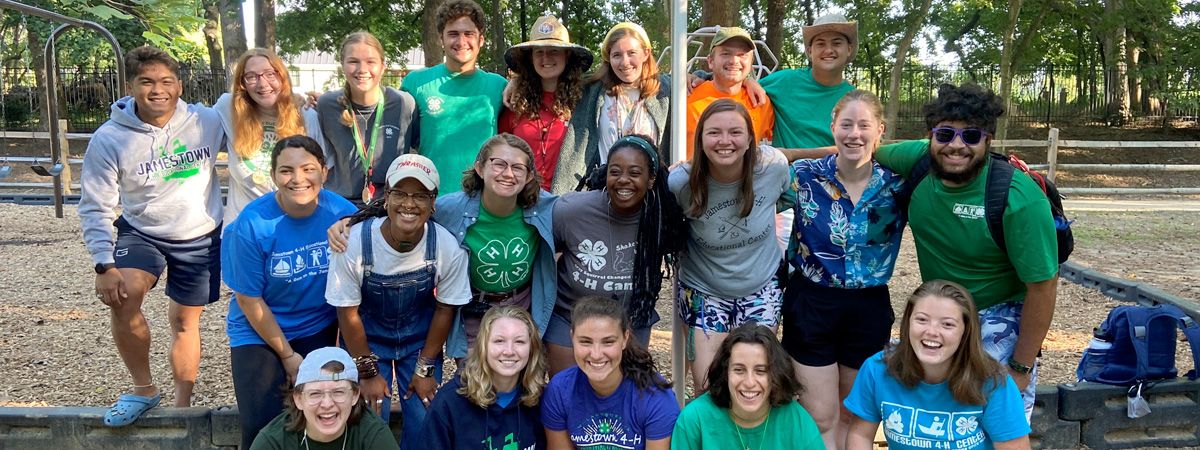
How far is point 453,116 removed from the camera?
4.66 m

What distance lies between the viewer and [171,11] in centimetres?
517

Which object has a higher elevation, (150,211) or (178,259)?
(150,211)

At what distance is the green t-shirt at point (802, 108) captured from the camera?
15.1ft

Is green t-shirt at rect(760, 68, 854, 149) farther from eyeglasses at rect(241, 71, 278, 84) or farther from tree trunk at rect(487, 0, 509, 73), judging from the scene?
tree trunk at rect(487, 0, 509, 73)

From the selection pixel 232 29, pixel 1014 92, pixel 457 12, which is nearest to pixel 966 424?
pixel 457 12

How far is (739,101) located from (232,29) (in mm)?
13168

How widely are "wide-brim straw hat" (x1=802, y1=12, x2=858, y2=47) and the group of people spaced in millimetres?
11

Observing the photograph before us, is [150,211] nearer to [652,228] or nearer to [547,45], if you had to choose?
[547,45]

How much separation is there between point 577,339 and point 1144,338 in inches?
121

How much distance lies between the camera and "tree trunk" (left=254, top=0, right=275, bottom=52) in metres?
15.7


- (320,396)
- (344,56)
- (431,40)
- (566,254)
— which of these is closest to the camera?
(320,396)

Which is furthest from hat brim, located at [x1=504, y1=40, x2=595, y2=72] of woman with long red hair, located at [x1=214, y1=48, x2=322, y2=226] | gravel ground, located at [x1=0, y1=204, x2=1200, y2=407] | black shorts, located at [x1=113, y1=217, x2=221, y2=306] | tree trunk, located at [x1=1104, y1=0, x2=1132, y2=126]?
tree trunk, located at [x1=1104, y1=0, x2=1132, y2=126]

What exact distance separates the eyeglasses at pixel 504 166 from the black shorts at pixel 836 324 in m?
1.26

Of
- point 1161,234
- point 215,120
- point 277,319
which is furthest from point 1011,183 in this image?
point 1161,234
